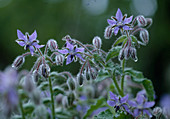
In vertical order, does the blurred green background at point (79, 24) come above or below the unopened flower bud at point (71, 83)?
above

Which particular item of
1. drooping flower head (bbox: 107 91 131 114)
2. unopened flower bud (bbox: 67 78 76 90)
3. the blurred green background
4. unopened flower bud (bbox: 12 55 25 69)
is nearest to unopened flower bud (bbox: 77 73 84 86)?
unopened flower bud (bbox: 67 78 76 90)

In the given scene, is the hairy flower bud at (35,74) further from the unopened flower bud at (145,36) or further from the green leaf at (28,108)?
the unopened flower bud at (145,36)

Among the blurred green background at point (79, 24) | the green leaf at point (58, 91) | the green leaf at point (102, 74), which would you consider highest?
the blurred green background at point (79, 24)

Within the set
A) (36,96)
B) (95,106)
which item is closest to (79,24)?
(95,106)

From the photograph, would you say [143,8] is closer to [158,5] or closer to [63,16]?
[158,5]

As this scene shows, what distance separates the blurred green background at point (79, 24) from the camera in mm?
6621

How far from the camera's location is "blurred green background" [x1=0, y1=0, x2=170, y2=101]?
6.62 meters

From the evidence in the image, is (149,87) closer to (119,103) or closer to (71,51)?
(119,103)

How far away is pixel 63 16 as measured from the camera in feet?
30.7

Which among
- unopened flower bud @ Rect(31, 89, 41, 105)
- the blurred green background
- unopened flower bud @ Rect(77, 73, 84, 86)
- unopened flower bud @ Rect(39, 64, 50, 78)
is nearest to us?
unopened flower bud @ Rect(31, 89, 41, 105)

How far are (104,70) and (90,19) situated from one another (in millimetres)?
7300

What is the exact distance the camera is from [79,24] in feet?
26.7

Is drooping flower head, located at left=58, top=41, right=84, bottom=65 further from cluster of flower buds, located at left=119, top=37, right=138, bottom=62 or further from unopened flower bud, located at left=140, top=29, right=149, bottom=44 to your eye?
unopened flower bud, located at left=140, top=29, right=149, bottom=44

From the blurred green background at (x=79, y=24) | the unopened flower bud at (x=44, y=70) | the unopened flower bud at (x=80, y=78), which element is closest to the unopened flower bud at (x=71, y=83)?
the unopened flower bud at (x=80, y=78)
